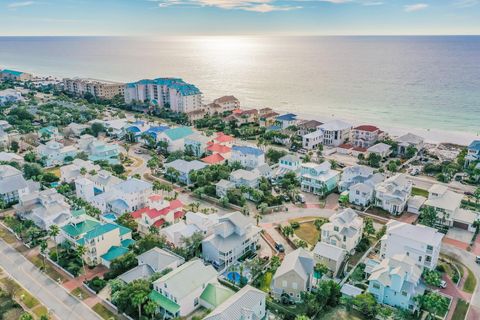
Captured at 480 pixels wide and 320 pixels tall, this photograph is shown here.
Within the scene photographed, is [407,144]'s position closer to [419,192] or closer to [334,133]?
[334,133]

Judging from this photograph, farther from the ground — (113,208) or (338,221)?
(338,221)

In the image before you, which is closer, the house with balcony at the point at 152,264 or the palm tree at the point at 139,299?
the palm tree at the point at 139,299

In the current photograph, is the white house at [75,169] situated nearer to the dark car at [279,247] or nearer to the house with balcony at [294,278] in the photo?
the dark car at [279,247]

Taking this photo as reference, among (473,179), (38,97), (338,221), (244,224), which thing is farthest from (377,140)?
(38,97)

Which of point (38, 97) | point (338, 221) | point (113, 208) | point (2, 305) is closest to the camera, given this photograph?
point (2, 305)

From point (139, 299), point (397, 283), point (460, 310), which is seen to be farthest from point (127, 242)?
point (460, 310)

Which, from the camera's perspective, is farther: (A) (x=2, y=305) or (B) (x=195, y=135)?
(B) (x=195, y=135)

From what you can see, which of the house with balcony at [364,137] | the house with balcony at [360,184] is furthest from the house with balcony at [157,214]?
the house with balcony at [364,137]

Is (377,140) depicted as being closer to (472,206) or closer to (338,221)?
(472,206)
